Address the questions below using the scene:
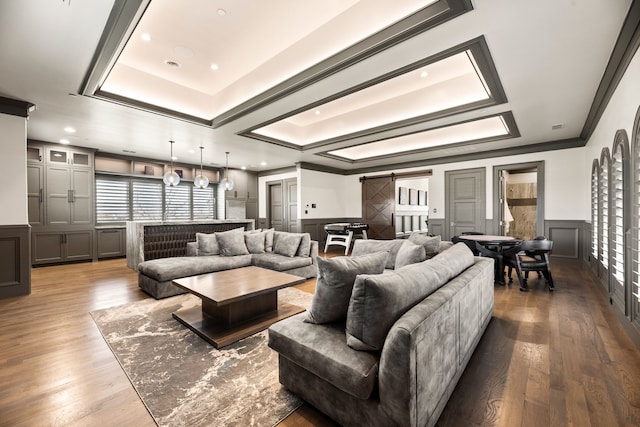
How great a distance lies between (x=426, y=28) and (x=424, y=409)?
2676mm

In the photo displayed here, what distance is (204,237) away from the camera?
4.68 metres

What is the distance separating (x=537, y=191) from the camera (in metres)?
5.89

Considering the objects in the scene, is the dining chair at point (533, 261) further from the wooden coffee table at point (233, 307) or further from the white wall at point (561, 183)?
the wooden coffee table at point (233, 307)

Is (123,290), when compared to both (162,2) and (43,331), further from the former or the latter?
(162,2)

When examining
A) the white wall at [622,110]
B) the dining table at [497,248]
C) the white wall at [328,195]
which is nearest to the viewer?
the white wall at [622,110]

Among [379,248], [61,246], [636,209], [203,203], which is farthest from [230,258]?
[203,203]

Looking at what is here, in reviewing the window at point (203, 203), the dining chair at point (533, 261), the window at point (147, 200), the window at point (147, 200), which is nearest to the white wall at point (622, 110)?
the dining chair at point (533, 261)

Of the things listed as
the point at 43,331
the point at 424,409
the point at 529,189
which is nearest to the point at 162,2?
the point at 43,331

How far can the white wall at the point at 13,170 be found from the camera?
12.0ft

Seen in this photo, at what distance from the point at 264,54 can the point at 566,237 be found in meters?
6.57

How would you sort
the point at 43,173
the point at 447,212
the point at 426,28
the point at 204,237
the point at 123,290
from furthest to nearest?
the point at 447,212
the point at 43,173
the point at 204,237
the point at 123,290
the point at 426,28

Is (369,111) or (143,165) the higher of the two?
(369,111)

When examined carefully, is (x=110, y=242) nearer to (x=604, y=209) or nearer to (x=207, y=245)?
(x=207, y=245)

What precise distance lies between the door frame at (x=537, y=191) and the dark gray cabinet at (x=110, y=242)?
29.2 feet
